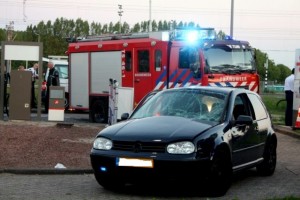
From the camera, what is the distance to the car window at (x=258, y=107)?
35.6ft

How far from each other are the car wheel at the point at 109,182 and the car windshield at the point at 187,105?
1.19 m

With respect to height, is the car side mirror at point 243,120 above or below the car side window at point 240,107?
below

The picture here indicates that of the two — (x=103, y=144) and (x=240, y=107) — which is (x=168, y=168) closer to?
(x=103, y=144)

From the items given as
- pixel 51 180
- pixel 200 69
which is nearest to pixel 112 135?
pixel 51 180

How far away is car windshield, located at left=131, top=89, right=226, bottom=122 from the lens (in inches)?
375

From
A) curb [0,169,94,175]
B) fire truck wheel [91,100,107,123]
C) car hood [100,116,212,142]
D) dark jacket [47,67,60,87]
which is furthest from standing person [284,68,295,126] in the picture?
car hood [100,116,212,142]

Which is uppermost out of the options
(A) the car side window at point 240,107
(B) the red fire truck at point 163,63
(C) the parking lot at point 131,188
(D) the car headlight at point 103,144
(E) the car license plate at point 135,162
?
(B) the red fire truck at point 163,63

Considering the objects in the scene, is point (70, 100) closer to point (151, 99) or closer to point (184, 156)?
point (151, 99)

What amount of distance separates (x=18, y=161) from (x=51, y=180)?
1.61 metres

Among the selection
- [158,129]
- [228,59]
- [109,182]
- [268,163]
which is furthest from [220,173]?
[228,59]

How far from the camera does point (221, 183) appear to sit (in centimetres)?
877

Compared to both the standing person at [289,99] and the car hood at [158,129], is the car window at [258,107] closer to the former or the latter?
the car hood at [158,129]

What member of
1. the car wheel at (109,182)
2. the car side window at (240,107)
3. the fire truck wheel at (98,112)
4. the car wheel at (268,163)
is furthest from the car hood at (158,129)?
the fire truck wheel at (98,112)

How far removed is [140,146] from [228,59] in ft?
37.3
